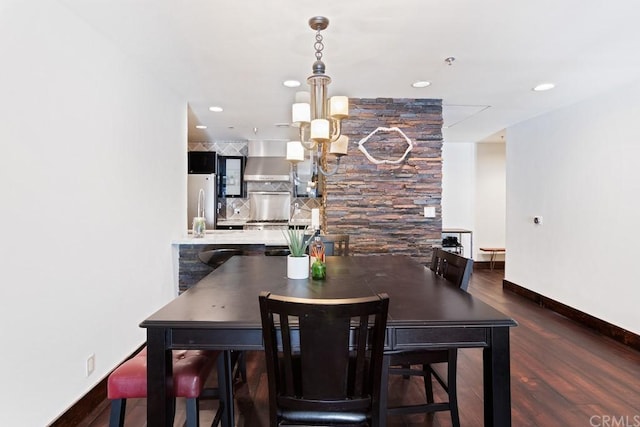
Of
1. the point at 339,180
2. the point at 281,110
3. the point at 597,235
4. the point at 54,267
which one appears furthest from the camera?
the point at 281,110

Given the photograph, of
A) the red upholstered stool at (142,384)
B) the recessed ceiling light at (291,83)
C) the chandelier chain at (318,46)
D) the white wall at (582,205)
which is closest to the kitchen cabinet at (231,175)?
the recessed ceiling light at (291,83)

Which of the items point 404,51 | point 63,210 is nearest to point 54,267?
point 63,210

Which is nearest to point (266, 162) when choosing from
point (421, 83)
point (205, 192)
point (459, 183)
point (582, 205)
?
point (205, 192)

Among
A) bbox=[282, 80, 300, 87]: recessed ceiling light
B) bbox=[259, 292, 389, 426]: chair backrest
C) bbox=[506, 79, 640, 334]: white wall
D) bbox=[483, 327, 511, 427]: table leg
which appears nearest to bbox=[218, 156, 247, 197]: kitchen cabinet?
bbox=[282, 80, 300, 87]: recessed ceiling light

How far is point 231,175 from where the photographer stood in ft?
20.6

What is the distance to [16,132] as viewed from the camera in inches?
66.8

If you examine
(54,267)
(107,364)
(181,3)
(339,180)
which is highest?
(181,3)

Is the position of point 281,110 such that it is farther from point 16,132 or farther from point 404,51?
point 16,132

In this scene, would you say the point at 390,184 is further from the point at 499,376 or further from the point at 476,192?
the point at 476,192

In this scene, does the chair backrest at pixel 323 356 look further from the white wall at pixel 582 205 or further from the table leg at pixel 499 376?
the white wall at pixel 582 205

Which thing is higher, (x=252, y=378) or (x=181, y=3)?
(x=181, y=3)

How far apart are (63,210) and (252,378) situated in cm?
165

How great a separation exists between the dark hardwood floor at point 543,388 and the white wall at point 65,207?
1.71 feet

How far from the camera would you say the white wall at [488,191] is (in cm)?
680
